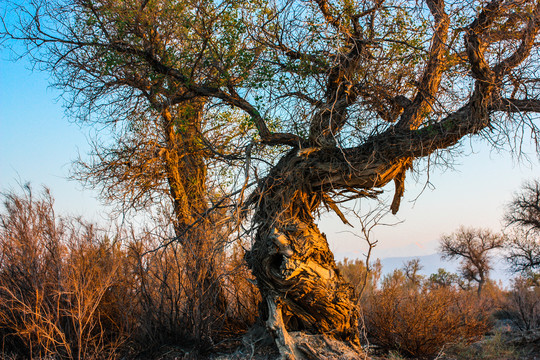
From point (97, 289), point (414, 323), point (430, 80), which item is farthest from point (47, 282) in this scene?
point (430, 80)

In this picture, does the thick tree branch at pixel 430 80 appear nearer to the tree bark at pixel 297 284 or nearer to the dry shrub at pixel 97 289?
the tree bark at pixel 297 284

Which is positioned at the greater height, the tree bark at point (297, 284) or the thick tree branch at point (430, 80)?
the thick tree branch at point (430, 80)

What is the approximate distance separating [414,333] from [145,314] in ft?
15.2

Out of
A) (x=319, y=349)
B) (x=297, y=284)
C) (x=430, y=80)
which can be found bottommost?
(x=319, y=349)

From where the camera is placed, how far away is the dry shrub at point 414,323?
702 cm

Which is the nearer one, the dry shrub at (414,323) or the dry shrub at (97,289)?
the dry shrub at (97,289)

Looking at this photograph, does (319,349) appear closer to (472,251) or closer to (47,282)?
(47,282)

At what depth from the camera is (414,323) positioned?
6977 mm

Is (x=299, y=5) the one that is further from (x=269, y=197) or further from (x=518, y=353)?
(x=518, y=353)

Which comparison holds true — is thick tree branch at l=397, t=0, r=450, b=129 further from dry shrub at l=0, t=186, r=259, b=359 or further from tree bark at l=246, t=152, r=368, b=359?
dry shrub at l=0, t=186, r=259, b=359

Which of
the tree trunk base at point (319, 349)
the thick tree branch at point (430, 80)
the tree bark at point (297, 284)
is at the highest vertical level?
the thick tree branch at point (430, 80)

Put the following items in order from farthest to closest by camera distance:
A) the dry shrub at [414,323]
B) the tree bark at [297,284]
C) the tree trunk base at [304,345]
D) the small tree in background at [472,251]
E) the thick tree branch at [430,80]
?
the small tree in background at [472,251] → the dry shrub at [414,323] → the thick tree branch at [430,80] → the tree bark at [297,284] → the tree trunk base at [304,345]

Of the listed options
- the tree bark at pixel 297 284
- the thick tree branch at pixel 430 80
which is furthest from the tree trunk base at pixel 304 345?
the thick tree branch at pixel 430 80

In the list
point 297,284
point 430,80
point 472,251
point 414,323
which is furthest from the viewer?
point 472,251
